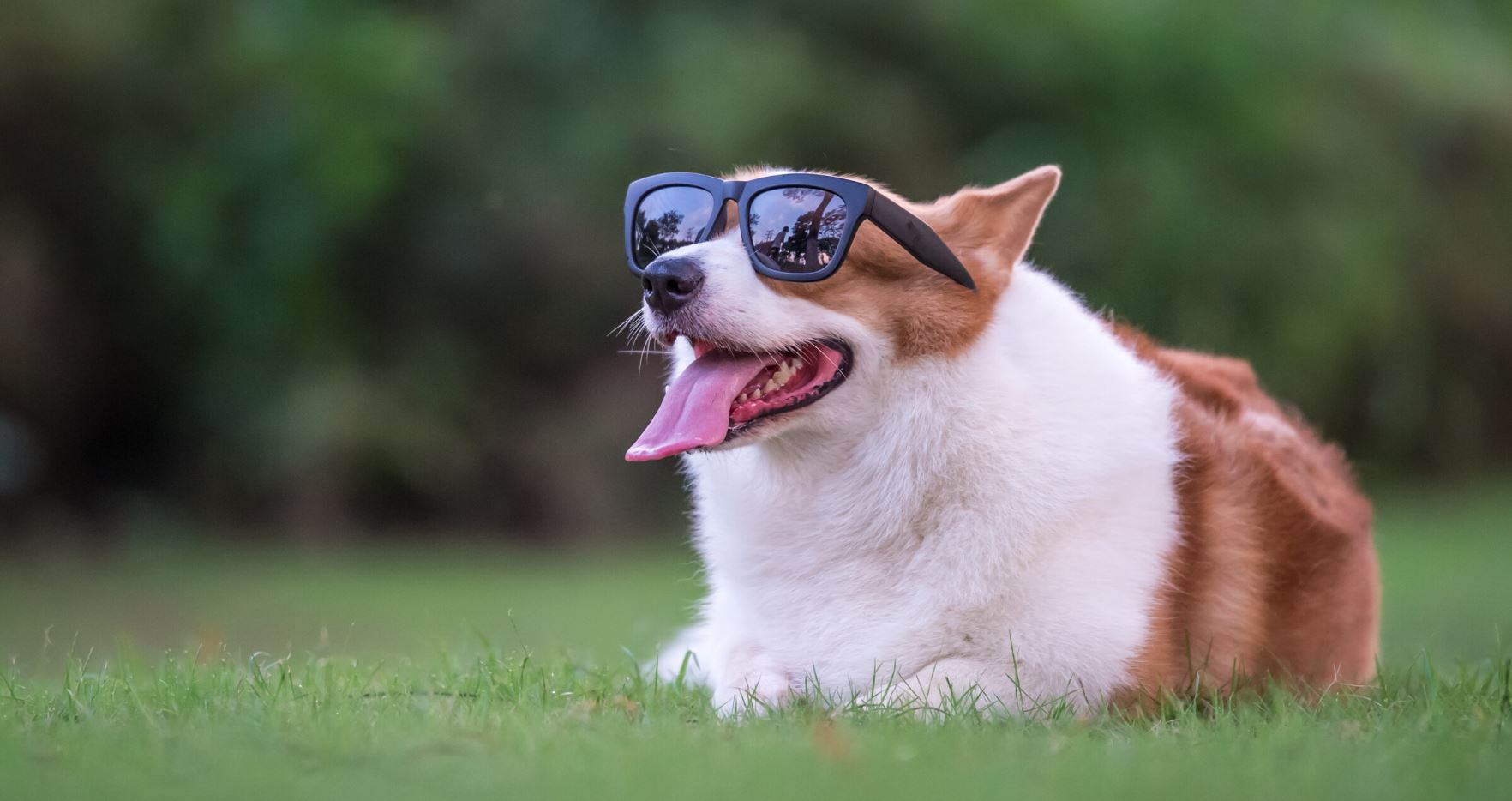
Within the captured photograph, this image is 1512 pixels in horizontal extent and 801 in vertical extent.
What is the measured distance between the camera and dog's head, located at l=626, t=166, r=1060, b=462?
11.4 ft

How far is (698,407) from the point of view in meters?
3.49

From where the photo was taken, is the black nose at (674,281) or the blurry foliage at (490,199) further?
the blurry foliage at (490,199)

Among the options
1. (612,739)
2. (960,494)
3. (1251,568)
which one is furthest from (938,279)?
(612,739)

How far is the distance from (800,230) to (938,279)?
0.35 metres

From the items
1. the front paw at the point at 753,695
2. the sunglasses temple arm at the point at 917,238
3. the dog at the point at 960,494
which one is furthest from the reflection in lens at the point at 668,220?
the front paw at the point at 753,695

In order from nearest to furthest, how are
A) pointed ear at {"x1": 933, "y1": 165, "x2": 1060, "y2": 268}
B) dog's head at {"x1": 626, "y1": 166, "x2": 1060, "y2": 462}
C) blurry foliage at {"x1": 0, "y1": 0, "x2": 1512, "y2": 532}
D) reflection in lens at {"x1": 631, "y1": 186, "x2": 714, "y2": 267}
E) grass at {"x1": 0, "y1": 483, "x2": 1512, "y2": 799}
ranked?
grass at {"x1": 0, "y1": 483, "x2": 1512, "y2": 799} → dog's head at {"x1": 626, "y1": 166, "x2": 1060, "y2": 462} → pointed ear at {"x1": 933, "y1": 165, "x2": 1060, "y2": 268} → reflection in lens at {"x1": 631, "y1": 186, "x2": 714, "y2": 267} → blurry foliage at {"x1": 0, "y1": 0, "x2": 1512, "y2": 532}

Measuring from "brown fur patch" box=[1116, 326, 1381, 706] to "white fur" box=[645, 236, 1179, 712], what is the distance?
0.31 ft

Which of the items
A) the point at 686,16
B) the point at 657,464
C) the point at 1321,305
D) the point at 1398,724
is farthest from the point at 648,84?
the point at 1398,724

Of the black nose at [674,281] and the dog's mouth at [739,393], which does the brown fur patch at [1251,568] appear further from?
the black nose at [674,281]

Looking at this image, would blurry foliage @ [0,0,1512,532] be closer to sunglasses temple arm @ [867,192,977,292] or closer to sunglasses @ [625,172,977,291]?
sunglasses @ [625,172,977,291]

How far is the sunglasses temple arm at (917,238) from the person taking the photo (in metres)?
3.47

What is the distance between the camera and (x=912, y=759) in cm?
276

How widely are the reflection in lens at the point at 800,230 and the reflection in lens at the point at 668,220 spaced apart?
0.22 metres

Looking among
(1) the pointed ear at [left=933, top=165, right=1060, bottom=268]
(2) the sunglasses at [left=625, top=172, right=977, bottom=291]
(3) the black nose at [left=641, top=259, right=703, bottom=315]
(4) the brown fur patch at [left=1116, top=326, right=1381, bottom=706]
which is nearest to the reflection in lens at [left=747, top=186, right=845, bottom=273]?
(2) the sunglasses at [left=625, top=172, right=977, bottom=291]
